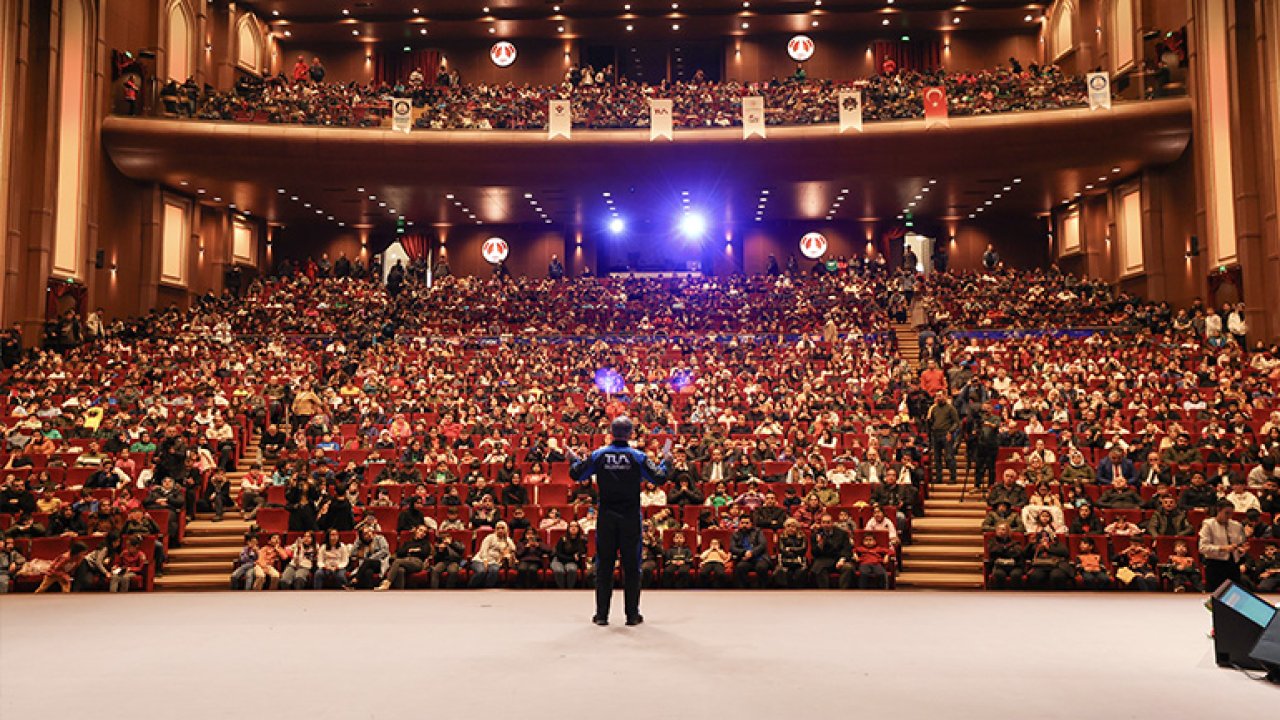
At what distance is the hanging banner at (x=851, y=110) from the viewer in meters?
22.2

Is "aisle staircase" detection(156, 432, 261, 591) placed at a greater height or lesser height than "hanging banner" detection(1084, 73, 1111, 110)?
lesser

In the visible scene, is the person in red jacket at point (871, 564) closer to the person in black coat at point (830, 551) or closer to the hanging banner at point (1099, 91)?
the person in black coat at point (830, 551)

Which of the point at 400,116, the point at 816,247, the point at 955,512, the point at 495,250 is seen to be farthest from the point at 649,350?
the point at 495,250

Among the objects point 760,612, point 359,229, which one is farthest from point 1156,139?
point 359,229

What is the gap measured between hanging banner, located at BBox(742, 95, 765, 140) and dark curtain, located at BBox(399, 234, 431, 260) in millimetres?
13399

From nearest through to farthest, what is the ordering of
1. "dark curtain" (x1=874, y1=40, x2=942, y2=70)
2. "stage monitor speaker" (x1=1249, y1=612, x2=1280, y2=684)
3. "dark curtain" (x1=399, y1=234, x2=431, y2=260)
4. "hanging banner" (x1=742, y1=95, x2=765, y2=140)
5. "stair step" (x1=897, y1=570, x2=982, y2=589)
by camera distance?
"stage monitor speaker" (x1=1249, y1=612, x2=1280, y2=684)
"stair step" (x1=897, y1=570, x2=982, y2=589)
"hanging banner" (x1=742, y1=95, x2=765, y2=140)
"dark curtain" (x1=874, y1=40, x2=942, y2=70)
"dark curtain" (x1=399, y1=234, x2=431, y2=260)

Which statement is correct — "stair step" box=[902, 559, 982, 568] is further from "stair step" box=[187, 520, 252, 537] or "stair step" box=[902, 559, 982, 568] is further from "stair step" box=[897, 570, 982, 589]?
"stair step" box=[187, 520, 252, 537]

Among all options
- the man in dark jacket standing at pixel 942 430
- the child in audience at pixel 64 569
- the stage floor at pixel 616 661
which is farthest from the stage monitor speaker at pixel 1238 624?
the child in audience at pixel 64 569

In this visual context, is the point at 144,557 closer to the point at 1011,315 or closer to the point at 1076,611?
the point at 1076,611

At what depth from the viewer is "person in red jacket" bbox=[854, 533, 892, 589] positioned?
9844 mm

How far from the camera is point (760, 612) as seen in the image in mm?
7520

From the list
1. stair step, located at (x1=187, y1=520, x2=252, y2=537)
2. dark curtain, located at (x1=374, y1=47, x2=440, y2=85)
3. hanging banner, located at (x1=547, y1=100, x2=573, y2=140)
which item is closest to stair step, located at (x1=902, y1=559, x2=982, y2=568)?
stair step, located at (x1=187, y1=520, x2=252, y2=537)

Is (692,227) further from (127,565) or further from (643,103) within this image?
(127,565)

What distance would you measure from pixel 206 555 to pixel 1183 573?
1027 centimetres
